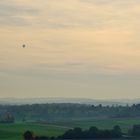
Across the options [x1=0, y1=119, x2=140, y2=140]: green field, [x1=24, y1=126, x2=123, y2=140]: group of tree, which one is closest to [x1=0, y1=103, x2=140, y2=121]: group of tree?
[x1=0, y1=119, x2=140, y2=140]: green field

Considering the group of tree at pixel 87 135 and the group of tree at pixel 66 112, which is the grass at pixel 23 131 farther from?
the group of tree at pixel 66 112

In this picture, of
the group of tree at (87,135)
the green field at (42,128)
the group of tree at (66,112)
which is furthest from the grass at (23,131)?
the group of tree at (66,112)

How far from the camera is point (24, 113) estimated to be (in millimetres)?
156875

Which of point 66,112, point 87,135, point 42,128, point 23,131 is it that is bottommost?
point 87,135

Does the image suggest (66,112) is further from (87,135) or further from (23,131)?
(87,135)

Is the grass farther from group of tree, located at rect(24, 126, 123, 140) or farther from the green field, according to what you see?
group of tree, located at rect(24, 126, 123, 140)

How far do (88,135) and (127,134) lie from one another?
23.7ft

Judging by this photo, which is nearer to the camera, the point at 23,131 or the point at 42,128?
the point at 23,131

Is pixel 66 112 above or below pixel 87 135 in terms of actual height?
above

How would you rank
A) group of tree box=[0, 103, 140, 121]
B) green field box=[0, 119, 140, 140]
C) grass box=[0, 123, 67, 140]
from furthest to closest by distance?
group of tree box=[0, 103, 140, 121]
green field box=[0, 119, 140, 140]
grass box=[0, 123, 67, 140]

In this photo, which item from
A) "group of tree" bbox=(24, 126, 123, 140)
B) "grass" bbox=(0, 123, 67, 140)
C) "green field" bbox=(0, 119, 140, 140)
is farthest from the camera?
"green field" bbox=(0, 119, 140, 140)

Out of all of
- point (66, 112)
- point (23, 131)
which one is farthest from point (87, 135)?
point (66, 112)

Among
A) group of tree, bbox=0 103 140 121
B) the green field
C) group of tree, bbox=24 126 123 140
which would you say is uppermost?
group of tree, bbox=0 103 140 121

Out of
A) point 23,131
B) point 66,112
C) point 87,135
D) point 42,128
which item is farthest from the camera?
point 66,112
